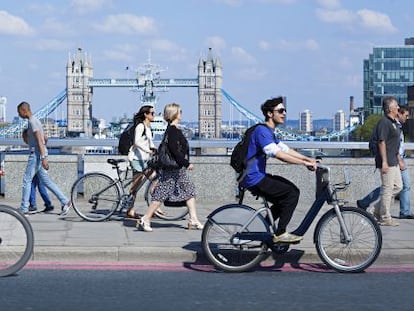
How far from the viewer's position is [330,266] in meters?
8.48

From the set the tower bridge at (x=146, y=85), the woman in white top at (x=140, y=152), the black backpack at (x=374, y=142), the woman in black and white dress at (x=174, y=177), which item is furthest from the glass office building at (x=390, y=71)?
the woman in black and white dress at (x=174, y=177)

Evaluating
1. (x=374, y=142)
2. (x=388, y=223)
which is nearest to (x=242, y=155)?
(x=374, y=142)

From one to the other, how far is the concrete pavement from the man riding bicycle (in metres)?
0.71

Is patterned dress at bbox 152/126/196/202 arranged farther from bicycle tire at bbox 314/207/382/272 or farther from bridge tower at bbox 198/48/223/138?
bridge tower at bbox 198/48/223/138

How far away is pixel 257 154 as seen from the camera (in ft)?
27.8

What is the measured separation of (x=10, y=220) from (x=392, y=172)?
5428 millimetres

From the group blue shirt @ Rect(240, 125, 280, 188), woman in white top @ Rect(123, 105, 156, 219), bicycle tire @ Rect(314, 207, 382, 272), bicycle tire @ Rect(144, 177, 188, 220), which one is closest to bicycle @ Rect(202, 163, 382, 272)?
bicycle tire @ Rect(314, 207, 382, 272)

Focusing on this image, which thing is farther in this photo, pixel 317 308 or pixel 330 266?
pixel 330 266

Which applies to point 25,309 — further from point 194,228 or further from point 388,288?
point 194,228

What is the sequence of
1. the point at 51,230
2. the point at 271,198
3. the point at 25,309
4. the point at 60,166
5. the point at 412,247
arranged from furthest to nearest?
the point at 60,166 < the point at 51,230 < the point at 412,247 < the point at 271,198 < the point at 25,309

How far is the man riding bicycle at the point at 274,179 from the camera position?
328 inches

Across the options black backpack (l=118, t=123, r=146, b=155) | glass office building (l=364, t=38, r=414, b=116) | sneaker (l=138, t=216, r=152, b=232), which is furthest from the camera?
glass office building (l=364, t=38, r=414, b=116)

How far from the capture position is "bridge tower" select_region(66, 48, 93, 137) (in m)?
156

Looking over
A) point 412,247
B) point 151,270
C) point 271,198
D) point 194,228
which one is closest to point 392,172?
point 412,247
